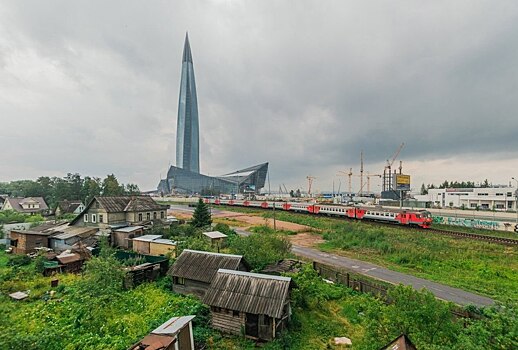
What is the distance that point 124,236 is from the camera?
97.8 ft

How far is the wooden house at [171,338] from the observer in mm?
8758

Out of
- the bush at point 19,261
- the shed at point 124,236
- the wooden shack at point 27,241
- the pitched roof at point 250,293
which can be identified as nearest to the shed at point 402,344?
the pitched roof at point 250,293

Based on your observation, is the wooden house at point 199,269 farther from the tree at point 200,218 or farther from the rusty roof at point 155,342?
the tree at point 200,218

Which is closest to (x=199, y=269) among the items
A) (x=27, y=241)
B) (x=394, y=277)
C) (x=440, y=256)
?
(x=394, y=277)

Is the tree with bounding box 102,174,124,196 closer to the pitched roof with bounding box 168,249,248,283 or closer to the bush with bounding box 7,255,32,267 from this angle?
the bush with bounding box 7,255,32,267

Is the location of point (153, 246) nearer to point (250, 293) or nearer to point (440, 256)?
point (250, 293)

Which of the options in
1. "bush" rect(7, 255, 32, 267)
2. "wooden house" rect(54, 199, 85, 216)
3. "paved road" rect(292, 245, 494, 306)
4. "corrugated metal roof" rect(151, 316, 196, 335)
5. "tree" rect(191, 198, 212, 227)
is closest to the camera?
"corrugated metal roof" rect(151, 316, 196, 335)

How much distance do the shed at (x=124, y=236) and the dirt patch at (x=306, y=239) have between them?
18.5 metres

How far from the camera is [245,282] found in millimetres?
13164

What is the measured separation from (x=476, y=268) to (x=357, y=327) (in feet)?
55.7

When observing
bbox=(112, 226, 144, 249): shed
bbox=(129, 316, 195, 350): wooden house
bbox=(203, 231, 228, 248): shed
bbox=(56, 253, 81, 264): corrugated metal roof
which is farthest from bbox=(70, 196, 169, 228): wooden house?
bbox=(129, 316, 195, 350): wooden house

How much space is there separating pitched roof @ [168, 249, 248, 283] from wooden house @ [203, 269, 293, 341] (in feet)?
8.89

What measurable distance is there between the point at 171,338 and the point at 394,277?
59.1 feet

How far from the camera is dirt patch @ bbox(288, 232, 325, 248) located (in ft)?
108
